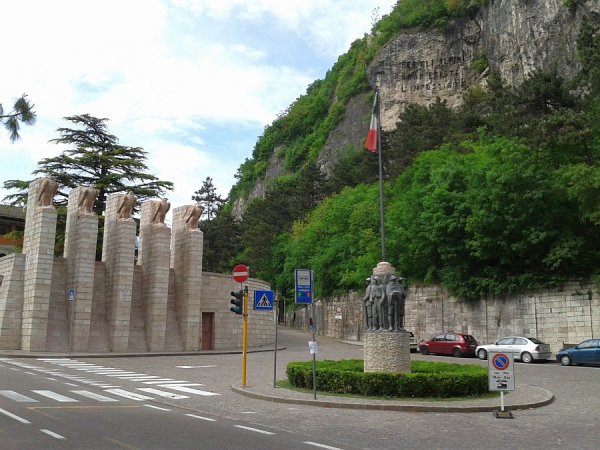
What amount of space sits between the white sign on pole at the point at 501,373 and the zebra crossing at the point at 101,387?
23.1 ft

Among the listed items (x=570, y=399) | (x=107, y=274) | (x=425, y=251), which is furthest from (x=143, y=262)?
(x=570, y=399)

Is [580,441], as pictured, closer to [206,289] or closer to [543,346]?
[543,346]

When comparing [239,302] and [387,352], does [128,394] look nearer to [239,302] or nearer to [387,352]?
[239,302]

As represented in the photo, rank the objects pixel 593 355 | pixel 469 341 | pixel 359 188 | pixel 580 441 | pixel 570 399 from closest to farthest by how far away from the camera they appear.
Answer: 1. pixel 580 441
2. pixel 570 399
3. pixel 593 355
4. pixel 469 341
5. pixel 359 188

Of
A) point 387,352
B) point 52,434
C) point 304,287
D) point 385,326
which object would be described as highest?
point 304,287

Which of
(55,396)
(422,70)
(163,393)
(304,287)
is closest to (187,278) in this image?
(163,393)

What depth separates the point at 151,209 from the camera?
36.8 meters

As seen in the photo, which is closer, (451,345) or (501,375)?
(501,375)

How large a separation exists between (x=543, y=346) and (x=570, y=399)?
53.2ft

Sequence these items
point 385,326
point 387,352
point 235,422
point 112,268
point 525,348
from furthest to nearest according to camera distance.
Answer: point 112,268
point 525,348
point 385,326
point 387,352
point 235,422

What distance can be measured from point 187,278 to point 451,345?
15.9 metres

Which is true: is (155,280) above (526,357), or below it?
above

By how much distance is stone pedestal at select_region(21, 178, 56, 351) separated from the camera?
30.9m

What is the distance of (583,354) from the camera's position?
27406mm
